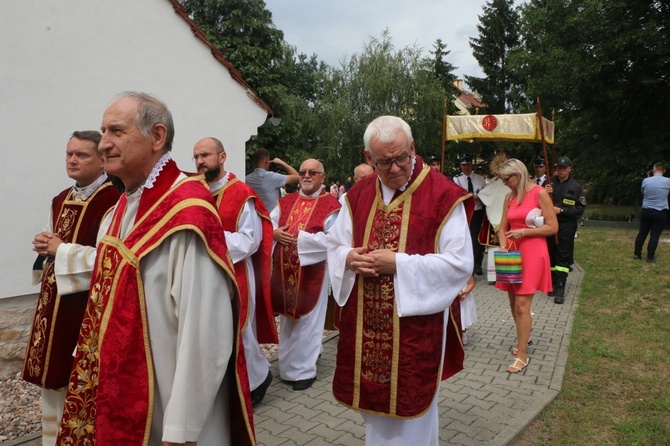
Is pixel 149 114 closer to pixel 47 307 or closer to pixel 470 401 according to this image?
pixel 47 307

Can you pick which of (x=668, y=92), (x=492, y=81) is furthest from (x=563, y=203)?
(x=492, y=81)

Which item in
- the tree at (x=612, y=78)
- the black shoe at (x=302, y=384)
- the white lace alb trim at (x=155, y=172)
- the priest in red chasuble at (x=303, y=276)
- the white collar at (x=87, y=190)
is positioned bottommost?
the black shoe at (x=302, y=384)

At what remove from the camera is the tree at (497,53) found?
39500 millimetres

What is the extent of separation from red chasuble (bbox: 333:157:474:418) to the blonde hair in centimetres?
273

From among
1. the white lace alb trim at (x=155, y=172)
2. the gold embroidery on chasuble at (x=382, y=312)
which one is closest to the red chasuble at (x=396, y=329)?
the gold embroidery on chasuble at (x=382, y=312)

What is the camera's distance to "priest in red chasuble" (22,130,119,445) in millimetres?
2949

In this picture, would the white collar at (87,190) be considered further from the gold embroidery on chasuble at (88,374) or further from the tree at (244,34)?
the tree at (244,34)

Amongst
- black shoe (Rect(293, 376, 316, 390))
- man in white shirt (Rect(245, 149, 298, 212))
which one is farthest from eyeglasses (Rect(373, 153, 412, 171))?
man in white shirt (Rect(245, 149, 298, 212))

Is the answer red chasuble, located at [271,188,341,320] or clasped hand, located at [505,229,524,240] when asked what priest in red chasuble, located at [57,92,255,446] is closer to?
red chasuble, located at [271,188,341,320]

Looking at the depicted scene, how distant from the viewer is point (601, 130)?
22750mm

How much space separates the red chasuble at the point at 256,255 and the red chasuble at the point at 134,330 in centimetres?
191

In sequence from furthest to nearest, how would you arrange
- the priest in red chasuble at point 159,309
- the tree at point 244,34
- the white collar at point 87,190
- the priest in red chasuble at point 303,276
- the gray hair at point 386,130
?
the tree at point 244,34 → the priest in red chasuble at point 303,276 → the white collar at point 87,190 → the gray hair at point 386,130 → the priest in red chasuble at point 159,309

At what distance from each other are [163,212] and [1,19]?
14.8 feet

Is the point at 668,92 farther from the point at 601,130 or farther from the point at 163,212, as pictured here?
the point at 163,212
